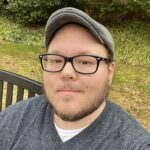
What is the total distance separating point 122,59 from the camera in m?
6.87

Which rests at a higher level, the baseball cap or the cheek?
the baseball cap

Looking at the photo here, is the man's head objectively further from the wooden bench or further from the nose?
the wooden bench

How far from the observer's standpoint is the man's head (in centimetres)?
221

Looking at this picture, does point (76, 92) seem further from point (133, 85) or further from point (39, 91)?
point (133, 85)

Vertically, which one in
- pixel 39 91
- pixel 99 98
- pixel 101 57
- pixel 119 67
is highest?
pixel 101 57

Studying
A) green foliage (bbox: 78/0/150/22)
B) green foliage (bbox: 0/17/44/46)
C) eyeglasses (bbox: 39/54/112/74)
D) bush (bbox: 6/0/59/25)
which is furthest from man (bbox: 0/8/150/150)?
bush (bbox: 6/0/59/25)

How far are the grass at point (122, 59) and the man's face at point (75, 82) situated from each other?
113 inches

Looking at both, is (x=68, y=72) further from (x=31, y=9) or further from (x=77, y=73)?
(x=31, y=9)

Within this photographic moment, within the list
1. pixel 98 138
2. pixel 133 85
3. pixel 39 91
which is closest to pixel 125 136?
pixel 98 138

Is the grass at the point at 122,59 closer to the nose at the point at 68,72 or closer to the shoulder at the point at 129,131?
the shoulder at the point at 129,131

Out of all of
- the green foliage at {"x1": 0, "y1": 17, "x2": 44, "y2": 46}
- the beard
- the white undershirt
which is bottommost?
the green foliage at {"x1": 0, "y1": 17, "x2": 44, "y2": 46}

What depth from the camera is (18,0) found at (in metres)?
7.84

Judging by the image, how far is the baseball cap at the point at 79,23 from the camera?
2236 millimetres

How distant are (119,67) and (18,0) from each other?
7.87ft
